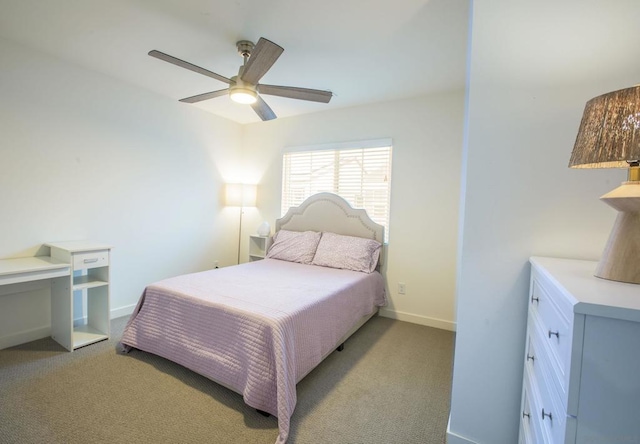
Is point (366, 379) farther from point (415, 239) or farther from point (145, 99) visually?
point (145, 99)

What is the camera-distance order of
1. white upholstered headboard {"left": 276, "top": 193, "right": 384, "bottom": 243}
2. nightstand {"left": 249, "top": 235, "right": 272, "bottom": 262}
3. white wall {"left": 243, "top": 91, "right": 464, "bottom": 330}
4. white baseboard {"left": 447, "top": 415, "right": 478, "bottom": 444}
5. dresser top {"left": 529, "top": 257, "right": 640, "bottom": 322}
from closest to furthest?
dresser top {"left": 529, "top": 257, "right": 640, "bottom": 322} → white baseboard {"left": 447, "top": 415, "right": 478, "bottom": 444} → white wall {"left": 243, "top": 91, "right": 464, "bottom": 330} → white upholstered headboard {"left": 276, "top": 193, "right": 384, "bottom": 243} → nightstand {"left": 249, "top": 235, "right": 272, "bottom": 262}

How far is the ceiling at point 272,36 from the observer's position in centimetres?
179

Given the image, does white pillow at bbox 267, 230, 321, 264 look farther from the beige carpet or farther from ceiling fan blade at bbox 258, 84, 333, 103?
ceiling fan blade at bbox 258, 84, 333, 103

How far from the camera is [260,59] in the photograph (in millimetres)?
1758

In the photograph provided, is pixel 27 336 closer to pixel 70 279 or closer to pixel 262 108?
pixel 70 279

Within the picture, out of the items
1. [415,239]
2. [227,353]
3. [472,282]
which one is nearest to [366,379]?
[227,353]

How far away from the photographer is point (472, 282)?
139cm

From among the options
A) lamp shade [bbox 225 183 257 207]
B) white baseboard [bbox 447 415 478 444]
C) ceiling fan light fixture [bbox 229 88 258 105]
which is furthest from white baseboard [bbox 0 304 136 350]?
white baseboard [bbox 447 415 478 444]

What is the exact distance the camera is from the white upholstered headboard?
333 centimetres

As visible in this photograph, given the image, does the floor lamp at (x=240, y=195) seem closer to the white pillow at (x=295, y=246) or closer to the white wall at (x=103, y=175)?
the white wall at (x=103, y=175)

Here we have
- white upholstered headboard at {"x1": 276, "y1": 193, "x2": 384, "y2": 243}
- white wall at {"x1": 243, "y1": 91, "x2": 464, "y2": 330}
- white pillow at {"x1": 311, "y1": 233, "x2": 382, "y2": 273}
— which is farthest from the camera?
white upholstered headboard at {"x1": 276, "y1": 193, "x2": 384, "y2": 243}

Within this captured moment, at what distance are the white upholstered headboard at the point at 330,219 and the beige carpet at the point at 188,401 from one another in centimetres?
137

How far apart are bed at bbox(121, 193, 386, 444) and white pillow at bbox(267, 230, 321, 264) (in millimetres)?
184

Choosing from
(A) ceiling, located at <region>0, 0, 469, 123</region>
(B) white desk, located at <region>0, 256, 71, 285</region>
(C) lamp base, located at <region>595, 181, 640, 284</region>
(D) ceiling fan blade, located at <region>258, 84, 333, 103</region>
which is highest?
(A) ceiling, located at <region>0, 0, 469, 123</region>
